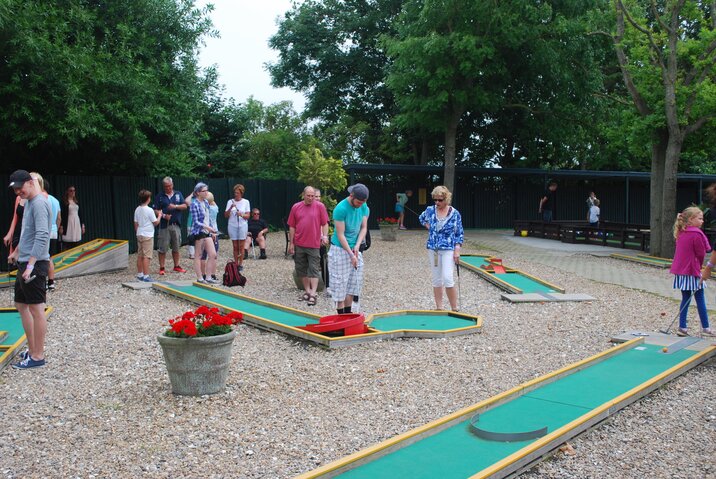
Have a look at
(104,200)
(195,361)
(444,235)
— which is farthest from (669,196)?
(195,361)

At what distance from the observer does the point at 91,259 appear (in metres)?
12.5

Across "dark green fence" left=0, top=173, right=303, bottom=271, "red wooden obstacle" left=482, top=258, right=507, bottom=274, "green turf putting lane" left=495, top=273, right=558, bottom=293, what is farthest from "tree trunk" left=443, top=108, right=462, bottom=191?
"green turf putting lane" left=495, top=273, right=558, bottom=293

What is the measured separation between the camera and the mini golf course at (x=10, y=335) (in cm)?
623

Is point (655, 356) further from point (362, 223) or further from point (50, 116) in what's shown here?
point (50, 116)

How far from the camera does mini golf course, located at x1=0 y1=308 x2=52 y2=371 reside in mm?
6227

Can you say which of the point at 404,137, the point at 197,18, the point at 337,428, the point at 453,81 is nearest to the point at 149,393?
the point at 337,428

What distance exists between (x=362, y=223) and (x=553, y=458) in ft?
13.7

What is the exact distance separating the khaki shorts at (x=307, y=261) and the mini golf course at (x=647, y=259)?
9260 mm

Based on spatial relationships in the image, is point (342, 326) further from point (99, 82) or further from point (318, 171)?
point (99, 82)

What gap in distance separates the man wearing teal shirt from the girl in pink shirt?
12.1 feet

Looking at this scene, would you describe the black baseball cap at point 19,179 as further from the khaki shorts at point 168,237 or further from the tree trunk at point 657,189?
the tree trunk at point 657,189

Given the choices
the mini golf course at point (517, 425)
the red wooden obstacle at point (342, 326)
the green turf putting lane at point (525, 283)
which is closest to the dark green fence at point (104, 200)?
the red wooden obstacle at point (342, 326)

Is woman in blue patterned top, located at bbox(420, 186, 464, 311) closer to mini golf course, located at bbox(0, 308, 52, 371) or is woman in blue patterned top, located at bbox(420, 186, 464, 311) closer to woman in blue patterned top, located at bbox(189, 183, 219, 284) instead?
woman in blue patterned top, located at bbox(189, 183, 219, 284)

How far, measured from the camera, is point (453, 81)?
74.6 ft
